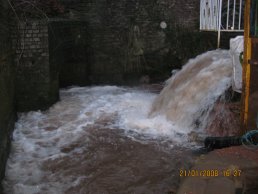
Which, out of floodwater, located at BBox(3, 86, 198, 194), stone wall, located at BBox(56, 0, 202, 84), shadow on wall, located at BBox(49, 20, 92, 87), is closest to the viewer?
floodwater, located at BBox(3, 86, 198, 194)

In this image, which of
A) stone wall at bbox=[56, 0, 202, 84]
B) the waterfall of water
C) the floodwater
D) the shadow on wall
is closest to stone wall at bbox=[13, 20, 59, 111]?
the floodwater

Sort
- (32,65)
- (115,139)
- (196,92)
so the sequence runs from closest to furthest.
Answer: (115,139) < (196,92) < (32,65)

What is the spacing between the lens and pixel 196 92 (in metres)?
6.29

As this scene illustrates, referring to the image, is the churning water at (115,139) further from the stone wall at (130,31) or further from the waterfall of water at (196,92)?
the stone wall at (130,31)

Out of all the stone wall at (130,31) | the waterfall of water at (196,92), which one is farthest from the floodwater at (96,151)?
the stone wall at (130,31)

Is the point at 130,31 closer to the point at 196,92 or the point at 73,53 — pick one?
the point at 73,53

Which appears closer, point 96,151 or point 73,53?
point 96,151

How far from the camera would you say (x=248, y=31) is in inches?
169

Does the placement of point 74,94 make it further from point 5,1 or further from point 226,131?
point 226,131

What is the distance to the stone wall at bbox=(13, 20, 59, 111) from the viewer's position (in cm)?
697

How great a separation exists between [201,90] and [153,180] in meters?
2.33

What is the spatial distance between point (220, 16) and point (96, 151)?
3882 mm

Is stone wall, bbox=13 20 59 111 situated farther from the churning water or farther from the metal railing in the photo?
the metal railing

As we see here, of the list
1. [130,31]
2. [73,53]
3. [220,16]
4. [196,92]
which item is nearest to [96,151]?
[196,92]
